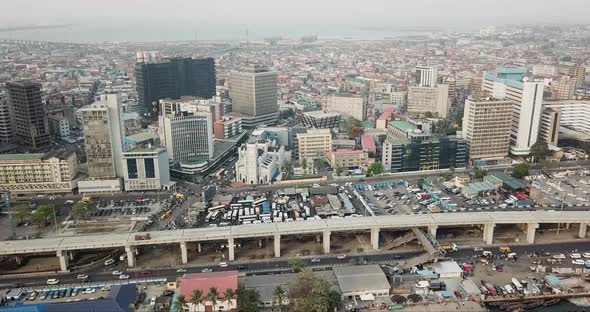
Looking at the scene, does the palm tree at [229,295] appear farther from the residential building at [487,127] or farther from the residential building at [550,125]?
the residential building at [550,125]

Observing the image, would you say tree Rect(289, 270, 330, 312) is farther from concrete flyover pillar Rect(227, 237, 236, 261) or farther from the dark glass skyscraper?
the dark glass skyscraper

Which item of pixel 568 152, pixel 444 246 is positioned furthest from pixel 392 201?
pixel 568 152

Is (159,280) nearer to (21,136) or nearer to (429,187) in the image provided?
(429,187)

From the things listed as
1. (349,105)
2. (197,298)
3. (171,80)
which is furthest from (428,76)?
(197,298)

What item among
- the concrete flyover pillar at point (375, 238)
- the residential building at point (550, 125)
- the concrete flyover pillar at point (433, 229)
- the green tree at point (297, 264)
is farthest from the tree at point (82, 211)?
the residential building at point (550, 125)

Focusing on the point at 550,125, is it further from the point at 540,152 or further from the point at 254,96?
the point at 254,96

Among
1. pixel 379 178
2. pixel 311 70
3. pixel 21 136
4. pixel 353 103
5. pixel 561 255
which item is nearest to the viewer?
pixel 561 255
